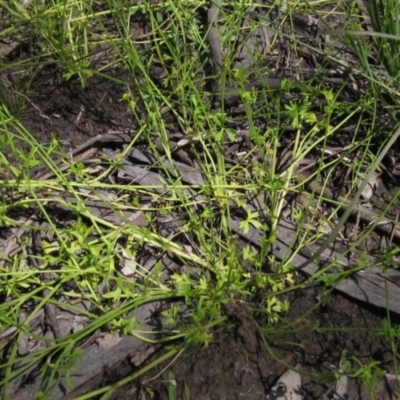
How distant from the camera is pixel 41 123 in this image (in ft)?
6.91

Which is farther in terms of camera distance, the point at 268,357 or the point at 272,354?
the point at 268,357

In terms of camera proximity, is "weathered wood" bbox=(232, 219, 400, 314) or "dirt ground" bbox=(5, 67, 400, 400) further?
"weathered wood" bbox=(232, 219, 400, 314)

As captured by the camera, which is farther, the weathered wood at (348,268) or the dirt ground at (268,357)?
the weathered wood at (348,268)

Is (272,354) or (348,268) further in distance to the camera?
(348,268)

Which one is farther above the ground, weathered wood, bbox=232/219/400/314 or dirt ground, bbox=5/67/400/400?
weathered wood, bbox=232/219/400/314

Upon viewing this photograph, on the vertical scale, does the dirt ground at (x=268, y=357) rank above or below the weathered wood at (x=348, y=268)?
below

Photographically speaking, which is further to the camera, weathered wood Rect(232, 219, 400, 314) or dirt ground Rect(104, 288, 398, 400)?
weathered wood Rect(232, 219, 400, 314)

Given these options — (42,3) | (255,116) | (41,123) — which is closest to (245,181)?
(255,116)

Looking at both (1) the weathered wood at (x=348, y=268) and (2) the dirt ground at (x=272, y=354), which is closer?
(2) the dirt ground at (x=272, y=354)

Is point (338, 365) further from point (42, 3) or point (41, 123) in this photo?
point (42, 3)

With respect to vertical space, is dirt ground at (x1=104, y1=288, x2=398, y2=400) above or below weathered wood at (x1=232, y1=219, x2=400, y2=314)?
below

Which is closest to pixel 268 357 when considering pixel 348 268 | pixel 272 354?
pixel 272 354

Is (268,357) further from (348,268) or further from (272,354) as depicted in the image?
(348,268)

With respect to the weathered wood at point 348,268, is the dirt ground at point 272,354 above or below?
below
